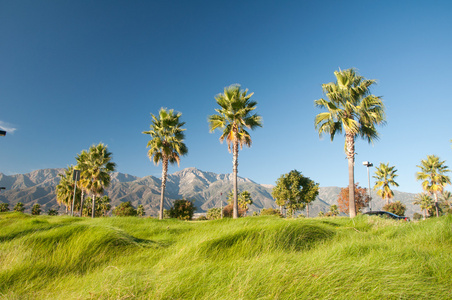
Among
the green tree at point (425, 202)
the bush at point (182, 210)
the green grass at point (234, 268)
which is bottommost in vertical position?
the bush at point (182, 210)

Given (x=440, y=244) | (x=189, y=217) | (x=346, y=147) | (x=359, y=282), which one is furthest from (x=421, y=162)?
(x=359, y=282)

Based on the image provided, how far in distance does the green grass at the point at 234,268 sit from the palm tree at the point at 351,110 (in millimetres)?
13634

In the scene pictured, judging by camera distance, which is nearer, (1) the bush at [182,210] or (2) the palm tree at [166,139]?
(2) the palm tree at [166,139]

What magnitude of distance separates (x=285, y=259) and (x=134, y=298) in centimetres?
174

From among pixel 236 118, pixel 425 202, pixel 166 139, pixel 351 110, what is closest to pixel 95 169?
pixel 166 139

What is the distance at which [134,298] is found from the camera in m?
2.06

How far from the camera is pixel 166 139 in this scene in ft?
84.7

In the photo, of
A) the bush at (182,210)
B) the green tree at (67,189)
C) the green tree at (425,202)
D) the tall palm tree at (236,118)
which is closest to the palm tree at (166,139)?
the tall palm tree at (236,118)

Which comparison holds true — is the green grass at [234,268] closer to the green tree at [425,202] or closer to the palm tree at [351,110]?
the palm tree at [351,110]

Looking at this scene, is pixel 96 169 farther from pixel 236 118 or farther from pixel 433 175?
pixel 433 175

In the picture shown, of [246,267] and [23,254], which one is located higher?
[246,267]

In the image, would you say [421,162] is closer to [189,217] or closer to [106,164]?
[189,217]

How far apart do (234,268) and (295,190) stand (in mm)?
48359

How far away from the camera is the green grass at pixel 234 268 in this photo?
82.8 inches
